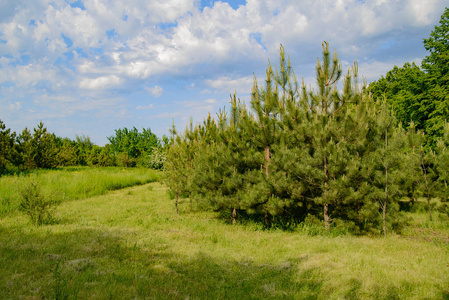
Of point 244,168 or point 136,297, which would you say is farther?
point 244,168

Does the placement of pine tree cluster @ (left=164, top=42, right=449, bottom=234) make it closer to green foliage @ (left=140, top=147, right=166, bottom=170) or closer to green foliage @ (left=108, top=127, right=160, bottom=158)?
green foliage @ (left=140, top=147, right=166, bottom=170)

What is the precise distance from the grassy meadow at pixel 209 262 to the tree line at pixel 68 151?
14791mm

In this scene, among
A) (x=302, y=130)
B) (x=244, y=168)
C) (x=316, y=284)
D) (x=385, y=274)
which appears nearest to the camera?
(x=316, y=284)

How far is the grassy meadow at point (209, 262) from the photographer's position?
379 centimetres

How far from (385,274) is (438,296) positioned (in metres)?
0.69

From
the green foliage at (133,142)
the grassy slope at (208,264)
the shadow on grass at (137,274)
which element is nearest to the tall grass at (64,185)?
the grassy slope at (208,264)

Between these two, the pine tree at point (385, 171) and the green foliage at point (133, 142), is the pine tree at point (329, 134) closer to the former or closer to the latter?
the pine tree at point (385, 171)

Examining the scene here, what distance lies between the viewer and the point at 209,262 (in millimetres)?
4938

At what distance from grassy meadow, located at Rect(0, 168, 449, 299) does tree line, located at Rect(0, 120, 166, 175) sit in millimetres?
14791

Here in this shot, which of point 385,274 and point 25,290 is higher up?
point 25,290

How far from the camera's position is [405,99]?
18.1 metres

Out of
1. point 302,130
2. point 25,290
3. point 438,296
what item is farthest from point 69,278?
point 302,130

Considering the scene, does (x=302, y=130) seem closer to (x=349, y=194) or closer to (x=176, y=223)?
(x=349, y=194)

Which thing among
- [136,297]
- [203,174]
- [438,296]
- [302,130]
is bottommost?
[438,296]
